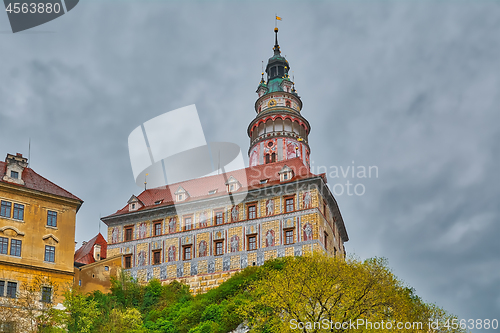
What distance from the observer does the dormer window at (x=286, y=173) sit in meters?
49.3

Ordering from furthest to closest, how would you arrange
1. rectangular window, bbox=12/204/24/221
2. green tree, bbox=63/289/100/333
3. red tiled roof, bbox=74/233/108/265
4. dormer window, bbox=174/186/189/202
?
1. red tiled roof, bbox=74/233/108/265
2. dormer window, bbox=174/186/189/202
3. rectangular window, bbox=12/204/24/221
4. green tree, bbox=63/289/100/333

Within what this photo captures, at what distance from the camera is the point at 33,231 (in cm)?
4162

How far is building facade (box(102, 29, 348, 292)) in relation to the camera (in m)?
47.3

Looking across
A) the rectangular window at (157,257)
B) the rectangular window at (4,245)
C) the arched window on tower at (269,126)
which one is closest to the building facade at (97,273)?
the rectangular window at (157,257)

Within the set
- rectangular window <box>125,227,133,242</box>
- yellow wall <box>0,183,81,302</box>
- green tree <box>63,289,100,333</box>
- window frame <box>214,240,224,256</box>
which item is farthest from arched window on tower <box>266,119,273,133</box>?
green tree <box>63,289,100,333</box>

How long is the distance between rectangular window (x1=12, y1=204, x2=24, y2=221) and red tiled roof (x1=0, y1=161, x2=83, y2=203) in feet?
5.07

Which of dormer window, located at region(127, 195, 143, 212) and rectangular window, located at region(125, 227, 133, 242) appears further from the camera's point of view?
dormer window, located at region(127, 195, 143, 212)

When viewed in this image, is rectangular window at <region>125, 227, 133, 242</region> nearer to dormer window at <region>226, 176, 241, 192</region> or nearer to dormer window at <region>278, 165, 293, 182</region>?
dormer window at <region>226, 176, 241, 192</region>

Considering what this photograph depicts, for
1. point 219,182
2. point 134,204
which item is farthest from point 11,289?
point 219,182

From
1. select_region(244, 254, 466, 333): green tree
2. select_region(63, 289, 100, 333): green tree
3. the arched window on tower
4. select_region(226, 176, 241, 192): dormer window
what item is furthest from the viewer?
the arched window on tower

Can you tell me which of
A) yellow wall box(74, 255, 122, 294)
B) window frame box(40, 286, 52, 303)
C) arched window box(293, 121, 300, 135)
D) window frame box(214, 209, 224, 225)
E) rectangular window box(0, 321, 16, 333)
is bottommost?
rectangular window box(0, 321, 16, 333)

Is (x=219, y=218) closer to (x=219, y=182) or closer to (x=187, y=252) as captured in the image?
(x=187, y=252)

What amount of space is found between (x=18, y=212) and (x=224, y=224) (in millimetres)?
15629

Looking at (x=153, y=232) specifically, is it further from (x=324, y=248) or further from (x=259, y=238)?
(x=324, y=248)
